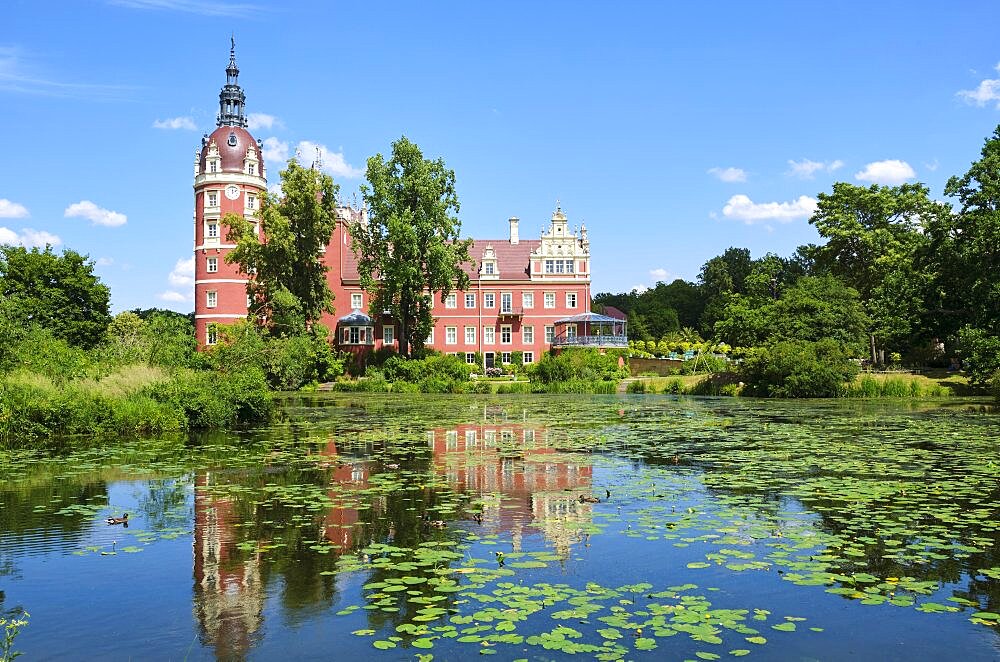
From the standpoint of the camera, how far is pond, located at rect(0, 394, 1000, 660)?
5164mm

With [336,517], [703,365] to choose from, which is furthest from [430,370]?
[336,517]

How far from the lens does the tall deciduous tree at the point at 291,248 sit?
132 ft

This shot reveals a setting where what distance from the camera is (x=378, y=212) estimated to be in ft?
138

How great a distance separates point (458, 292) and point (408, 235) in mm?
12756

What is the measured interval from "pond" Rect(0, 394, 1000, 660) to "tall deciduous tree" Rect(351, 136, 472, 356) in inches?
1074

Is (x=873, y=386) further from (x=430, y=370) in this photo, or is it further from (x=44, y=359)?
(x=44, y=359)

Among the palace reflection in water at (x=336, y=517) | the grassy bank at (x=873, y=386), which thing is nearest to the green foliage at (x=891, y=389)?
the grassy bank at (x=873, y=386)

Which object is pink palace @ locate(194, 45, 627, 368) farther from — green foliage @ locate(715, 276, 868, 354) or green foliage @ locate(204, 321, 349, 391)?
green foliage @ locate(715, 276, 868, 354)

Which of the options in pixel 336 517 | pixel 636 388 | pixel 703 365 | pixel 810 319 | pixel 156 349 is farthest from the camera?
pixel 703 365

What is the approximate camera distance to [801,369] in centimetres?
3194

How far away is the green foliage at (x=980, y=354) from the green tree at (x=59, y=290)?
40.6 m

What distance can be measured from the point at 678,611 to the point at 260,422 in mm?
16809

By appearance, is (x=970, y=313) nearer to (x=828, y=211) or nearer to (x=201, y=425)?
(x=828, y=211)

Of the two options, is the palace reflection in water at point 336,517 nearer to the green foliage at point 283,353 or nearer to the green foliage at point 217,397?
the green foliage at point 217,397
